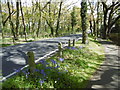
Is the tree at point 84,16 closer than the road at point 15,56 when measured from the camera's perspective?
No

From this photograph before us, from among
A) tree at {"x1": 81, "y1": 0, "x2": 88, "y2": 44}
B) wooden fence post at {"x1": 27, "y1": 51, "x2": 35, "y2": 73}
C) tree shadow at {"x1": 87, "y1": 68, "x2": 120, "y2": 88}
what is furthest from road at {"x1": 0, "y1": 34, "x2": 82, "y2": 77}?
tree at {"x1": 81, "y1": 0, "x2": 88, "y2": 44}

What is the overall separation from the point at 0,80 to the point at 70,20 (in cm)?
5968

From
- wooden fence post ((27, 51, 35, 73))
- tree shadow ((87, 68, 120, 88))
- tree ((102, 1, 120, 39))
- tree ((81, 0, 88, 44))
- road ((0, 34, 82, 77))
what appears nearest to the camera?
wooden fence post ((27, 51, 35, 73))

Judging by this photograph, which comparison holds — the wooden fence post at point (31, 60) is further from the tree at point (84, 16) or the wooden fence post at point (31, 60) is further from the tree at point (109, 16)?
the tree at point (109, 16)

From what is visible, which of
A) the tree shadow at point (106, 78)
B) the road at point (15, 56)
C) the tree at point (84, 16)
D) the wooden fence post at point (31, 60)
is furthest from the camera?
the tree at point (84, 16)

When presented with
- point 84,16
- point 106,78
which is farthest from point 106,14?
point 106,78

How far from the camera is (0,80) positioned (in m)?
4.94

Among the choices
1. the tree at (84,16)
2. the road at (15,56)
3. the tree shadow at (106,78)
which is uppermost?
the tree at (84,16)

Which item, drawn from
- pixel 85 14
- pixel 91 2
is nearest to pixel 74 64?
pixel 85 14

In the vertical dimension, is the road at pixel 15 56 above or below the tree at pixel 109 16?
below

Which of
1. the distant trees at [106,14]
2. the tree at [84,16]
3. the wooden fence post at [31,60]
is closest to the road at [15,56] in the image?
the wooden fence post at [31,60]

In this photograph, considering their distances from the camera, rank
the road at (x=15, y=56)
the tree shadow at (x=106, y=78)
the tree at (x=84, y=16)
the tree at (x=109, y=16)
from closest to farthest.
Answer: the tree shadow at (x=106, y=78), the road at (x=15, y=56), the tree at (x=84, y=16), the tree at (x=109, y=16)

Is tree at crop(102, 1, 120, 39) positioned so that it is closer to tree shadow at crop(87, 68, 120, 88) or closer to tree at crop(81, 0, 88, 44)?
tree at crop(81, 0, 88, 44)

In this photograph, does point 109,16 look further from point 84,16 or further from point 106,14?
point 84,16
